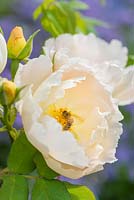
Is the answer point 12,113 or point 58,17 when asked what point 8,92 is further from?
point 58,17

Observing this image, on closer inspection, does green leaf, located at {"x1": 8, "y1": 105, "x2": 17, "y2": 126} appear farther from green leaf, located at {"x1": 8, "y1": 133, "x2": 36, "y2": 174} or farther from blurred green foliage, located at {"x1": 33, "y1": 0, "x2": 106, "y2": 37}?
blurred green foliage, located at {"x1": 33, "y1": 0, "x2": 106, "y2": 37}

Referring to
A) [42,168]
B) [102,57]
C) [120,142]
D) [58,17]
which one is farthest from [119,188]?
[42,168]

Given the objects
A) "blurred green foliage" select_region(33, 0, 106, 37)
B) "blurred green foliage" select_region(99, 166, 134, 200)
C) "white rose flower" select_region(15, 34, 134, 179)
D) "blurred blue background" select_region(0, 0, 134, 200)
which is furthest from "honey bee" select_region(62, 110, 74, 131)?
"blurred green foliage" select_region(99, 166, 134, 200)

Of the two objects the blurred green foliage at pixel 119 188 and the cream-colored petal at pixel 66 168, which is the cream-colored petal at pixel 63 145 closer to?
the cream-colored petal at pixel 66 168

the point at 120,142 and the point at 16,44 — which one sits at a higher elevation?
the point at 16,44

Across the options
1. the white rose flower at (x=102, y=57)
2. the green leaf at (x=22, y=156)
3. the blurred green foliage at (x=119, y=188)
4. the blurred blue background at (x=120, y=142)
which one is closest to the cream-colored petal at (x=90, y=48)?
the white rose flower at (x=102, y=57)

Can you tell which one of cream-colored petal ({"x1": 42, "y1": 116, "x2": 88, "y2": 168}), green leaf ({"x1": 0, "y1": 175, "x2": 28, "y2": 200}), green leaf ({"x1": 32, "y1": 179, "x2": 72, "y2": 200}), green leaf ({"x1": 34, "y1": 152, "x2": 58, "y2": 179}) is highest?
cream-colored petal ({"x1": 42, "y1": 116, "x2": 88, "y2": 168})

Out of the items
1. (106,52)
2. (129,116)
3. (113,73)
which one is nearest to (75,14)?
(106,52)
